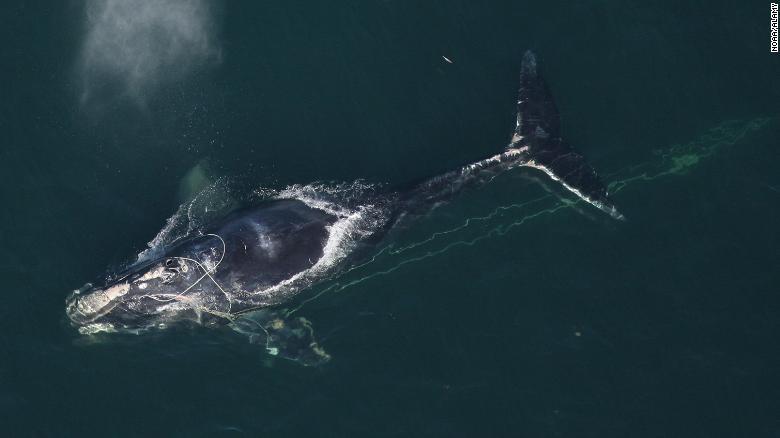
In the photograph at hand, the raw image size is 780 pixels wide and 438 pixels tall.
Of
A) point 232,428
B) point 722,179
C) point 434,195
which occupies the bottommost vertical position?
point 232,428

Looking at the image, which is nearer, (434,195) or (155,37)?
(434,195)

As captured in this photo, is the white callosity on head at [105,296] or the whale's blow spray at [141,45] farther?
the whale's blow spray at [141,45]

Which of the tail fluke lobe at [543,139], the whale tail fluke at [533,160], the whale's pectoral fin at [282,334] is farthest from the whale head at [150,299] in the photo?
the tail fluke lobe at [543,139]

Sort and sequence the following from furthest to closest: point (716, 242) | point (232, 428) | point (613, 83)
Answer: point (613, 83)
point (716, 242)
point (232, 428)

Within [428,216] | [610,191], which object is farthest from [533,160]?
[428,216]

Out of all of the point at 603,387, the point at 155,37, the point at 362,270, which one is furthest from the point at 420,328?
the point at 155,37

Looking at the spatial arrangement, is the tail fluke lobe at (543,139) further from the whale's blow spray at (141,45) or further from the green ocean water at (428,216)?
the whale's blow spray at (141,45)

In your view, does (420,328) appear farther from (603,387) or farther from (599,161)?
(599,161)

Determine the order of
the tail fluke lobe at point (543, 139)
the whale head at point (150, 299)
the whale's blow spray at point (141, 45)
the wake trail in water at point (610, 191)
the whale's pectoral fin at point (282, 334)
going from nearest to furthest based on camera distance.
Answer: the whale's pectoral fin at point (282, 334)
the whale head at point (150, 299)
the wake trail in water at point (610, 191)
the tail fluke lobe at point (543, 139)
the whale's blow spray at point (141, 45)
